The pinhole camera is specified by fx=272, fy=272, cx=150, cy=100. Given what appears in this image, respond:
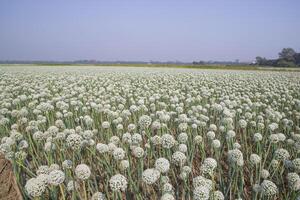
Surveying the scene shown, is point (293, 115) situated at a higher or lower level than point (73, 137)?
lower

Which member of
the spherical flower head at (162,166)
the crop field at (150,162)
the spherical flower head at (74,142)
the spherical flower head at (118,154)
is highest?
the spherical flower head at (74,142)

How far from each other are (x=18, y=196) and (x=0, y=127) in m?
3.13

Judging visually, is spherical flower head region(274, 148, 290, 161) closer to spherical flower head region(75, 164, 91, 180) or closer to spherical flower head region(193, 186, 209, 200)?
spherical flower head region(193, 186, 209, 200)

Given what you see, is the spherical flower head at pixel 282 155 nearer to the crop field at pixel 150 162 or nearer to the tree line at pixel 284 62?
the crop field at pixel 150 162

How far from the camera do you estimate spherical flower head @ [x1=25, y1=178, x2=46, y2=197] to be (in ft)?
8.80

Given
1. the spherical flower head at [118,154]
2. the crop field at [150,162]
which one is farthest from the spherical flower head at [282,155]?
the spherical flower head at [118,154]

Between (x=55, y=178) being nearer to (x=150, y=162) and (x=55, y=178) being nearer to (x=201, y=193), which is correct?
(x=201, y=193)

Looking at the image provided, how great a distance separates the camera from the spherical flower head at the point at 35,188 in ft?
8.80

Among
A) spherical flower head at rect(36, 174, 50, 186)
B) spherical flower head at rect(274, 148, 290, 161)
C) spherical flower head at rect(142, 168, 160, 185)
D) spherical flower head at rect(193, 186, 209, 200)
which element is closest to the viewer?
spherical flower head at rect(193, 186, 209, 200)

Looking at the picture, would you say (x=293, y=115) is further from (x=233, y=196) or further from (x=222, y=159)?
(x=233, y=196)

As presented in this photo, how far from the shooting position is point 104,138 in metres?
6.28

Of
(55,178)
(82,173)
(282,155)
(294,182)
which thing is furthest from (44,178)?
(282,155)

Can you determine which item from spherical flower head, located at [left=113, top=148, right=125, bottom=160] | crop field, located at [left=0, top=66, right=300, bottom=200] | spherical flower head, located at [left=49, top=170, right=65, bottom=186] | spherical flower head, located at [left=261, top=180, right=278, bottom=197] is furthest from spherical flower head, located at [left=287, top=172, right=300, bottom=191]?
spherical flower head, located at [left=49, top=170, right=65, bottom=186]

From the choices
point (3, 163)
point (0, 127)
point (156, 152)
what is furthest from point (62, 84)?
point (156, 152)
